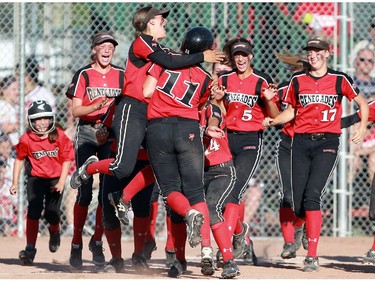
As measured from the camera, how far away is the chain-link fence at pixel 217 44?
1327 cm

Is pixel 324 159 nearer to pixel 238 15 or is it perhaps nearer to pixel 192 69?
pixel 192 69

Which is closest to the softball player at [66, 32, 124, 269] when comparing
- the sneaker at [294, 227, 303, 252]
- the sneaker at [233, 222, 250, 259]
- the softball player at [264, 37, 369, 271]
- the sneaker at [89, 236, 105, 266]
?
the sneaker at [89, 236, 105, 266]

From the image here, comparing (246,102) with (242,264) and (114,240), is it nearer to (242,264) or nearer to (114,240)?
(242,264)

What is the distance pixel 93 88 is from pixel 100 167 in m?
1.24

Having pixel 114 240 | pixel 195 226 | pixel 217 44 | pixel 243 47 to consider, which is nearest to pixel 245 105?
pixel 243 47

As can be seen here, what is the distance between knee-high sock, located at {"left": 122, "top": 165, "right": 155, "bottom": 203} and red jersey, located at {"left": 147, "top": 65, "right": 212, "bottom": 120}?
67cm

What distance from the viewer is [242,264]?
998cm

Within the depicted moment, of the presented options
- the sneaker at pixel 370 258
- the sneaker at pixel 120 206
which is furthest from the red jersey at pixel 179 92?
the sneaker at pixel 370 258

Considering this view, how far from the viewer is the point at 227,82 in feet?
32.3

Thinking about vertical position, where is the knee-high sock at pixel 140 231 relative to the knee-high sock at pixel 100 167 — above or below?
below

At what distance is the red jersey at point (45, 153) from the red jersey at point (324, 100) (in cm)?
252

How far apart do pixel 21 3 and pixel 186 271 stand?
18.5ft

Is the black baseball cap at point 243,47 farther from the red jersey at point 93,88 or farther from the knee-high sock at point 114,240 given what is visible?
the knee-high sock at point 114,240

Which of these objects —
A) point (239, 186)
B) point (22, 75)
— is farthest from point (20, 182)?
point (239, 186)
